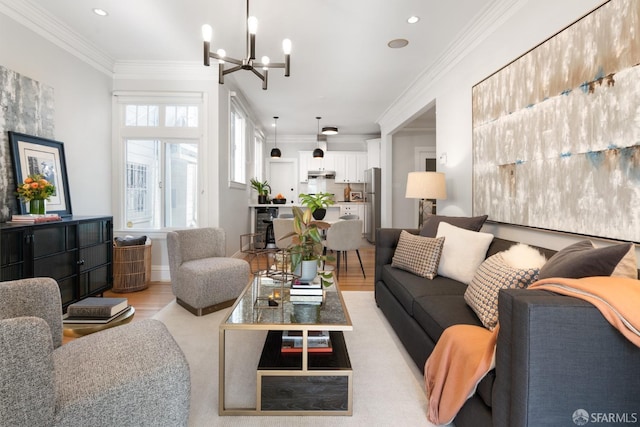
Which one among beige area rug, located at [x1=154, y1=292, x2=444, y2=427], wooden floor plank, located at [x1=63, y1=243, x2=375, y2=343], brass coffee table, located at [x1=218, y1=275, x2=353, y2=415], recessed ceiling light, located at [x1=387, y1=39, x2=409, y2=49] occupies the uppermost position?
recessed ceiling light, located at [x1=387, y1=39, x2=409, y2=49]

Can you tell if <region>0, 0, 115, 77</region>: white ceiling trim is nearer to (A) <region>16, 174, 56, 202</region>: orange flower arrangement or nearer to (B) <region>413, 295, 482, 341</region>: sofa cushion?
(A) <region>16, 174, 56, 202</region>: orange flower arrangement

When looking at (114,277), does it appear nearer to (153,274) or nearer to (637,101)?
(153,274)

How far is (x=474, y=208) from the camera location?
3.07 m

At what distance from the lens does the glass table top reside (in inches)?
61.7

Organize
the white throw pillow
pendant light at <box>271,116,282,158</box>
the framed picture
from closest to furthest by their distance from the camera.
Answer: the white throw pillow, the framed picture, pendant light at <box>271,116,282,158</box>

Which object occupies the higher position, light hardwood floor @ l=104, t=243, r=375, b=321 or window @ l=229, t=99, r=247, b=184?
window @ l=229, t=99, r=247, b=184

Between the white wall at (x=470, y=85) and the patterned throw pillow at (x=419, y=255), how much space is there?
2.19ft

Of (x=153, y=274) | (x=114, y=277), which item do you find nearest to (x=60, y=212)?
(x=114, y=277)

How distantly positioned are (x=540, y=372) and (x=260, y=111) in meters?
6.10

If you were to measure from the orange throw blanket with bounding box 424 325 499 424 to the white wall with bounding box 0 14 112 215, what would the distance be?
390cm

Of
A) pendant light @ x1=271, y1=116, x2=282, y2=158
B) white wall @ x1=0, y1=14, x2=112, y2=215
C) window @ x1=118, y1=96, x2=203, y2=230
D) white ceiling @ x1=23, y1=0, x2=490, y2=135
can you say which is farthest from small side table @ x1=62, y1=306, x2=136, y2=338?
pendant light @ x1=271, y1=116, x2=282, y2=158

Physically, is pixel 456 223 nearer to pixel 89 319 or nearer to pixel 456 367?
pixel 456 367

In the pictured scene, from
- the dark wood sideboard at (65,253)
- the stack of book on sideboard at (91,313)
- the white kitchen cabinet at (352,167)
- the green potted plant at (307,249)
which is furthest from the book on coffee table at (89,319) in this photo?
the white kitchen cabinet at (352,167)

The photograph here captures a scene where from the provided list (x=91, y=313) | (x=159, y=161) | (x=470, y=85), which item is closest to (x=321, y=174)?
(x=159, y=161)
